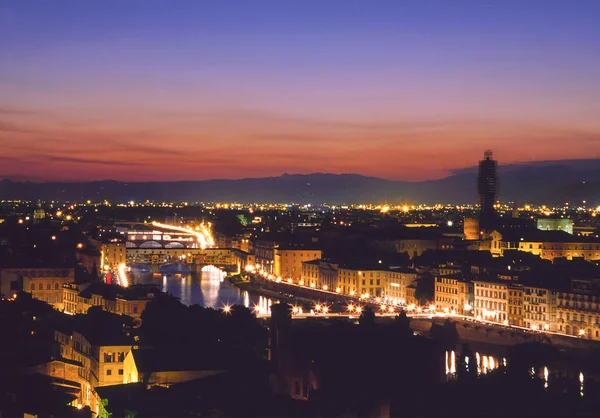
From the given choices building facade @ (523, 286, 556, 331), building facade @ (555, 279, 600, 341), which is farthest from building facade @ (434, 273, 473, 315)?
building facade @ (555, 279, 600, 341)

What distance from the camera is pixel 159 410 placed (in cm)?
1096

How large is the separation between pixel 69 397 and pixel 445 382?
14.7ft

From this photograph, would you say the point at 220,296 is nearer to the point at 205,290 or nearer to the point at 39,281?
the point at 205,290

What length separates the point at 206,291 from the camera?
3012 cm

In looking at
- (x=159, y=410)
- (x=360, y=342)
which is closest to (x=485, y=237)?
(x=360, y=342)

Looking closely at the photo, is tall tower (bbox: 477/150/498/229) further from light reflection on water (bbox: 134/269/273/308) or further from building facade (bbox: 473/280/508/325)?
building facade (bbox: 473/280/508/325)

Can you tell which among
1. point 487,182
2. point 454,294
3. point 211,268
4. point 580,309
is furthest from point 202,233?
point 580,309

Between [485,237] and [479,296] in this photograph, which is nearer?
[479,296]

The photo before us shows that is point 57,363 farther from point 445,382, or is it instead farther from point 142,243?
point 142,243

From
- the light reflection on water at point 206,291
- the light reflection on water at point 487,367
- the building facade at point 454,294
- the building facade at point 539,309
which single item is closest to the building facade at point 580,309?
the building facade at point 539,309

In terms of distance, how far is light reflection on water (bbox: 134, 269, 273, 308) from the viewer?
26406 millimetres

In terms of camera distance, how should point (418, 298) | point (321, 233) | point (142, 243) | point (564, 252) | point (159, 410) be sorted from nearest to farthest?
point (159, 410) → point (418, 298) → point (564, 252) → point (321, 233) → point (142, 243)

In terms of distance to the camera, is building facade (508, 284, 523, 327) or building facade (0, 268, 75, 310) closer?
building facade (508, 284, 523, 327)

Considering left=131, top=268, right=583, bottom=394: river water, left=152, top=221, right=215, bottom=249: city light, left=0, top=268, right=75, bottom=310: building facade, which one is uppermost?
left=0, top=268, right=75, bottom=310: building facade
